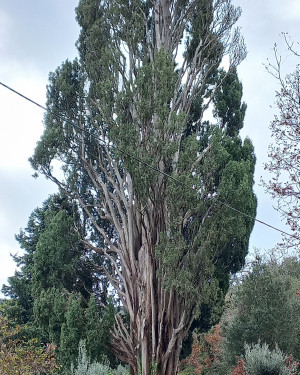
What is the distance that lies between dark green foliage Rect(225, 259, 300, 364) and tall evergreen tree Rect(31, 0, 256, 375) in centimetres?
160

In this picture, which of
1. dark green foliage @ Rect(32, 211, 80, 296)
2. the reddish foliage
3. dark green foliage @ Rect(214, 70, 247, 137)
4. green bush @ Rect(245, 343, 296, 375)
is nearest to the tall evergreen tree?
dark green foliage @ Rect(214, 70, 247, 137)

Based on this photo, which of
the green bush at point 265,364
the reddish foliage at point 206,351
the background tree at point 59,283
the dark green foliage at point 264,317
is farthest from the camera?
the reddish foliage at point 206,351

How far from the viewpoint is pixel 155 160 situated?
33.5ft

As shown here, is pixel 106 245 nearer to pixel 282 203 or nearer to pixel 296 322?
pixel 296 322

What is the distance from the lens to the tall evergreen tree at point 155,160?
10102 mm

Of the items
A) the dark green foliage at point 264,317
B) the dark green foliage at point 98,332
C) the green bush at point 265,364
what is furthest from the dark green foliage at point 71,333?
the dark green foliage at point 264,317

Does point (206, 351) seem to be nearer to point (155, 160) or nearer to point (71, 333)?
point (71, 333)

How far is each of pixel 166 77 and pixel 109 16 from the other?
3536 mm

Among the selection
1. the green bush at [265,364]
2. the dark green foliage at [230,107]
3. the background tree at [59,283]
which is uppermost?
the dark green foliage at [230,107]

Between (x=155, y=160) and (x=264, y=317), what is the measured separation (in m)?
4.90

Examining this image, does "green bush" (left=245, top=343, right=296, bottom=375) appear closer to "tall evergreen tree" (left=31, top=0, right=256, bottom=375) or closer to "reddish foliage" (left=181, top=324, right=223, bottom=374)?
"tall evergreen tree" (left=31, top=0, right=256, bottom=375)

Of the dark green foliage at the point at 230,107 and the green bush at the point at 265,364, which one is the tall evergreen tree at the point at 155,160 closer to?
the dark green foliage at the point at 230,107

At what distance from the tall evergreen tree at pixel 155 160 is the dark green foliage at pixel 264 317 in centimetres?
160

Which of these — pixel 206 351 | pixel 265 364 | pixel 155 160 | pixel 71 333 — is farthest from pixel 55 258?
pixel 206 351
